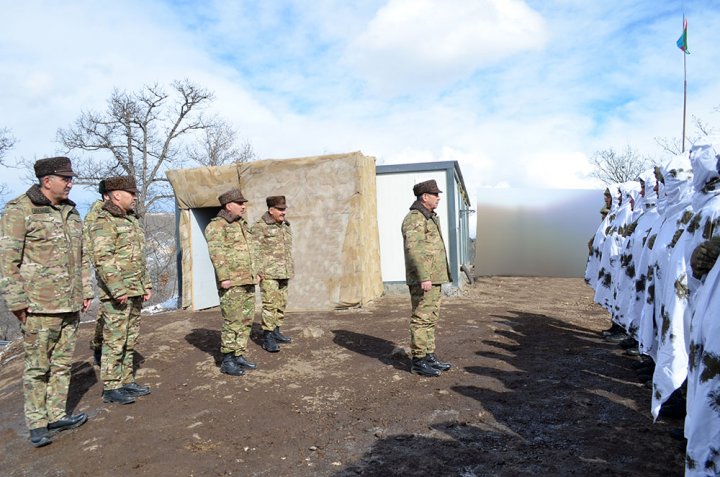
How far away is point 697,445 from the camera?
2092 mm

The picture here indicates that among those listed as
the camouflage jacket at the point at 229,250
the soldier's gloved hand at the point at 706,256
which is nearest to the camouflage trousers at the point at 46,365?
the camouflage jacket at the point at 229,250

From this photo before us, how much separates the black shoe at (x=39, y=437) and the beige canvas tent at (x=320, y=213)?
18.7 feet

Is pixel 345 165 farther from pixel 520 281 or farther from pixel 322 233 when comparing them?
pixel 520 281

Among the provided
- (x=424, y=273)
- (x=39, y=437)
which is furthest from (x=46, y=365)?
(x=424, y=273)

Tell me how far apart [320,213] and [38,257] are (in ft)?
19.1

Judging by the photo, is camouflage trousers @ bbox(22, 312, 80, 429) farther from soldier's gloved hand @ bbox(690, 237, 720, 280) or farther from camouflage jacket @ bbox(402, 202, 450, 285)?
soldier's gloved hand @ bbox(690, 237, 720, 280)

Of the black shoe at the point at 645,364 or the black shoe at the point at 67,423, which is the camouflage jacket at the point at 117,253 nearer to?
the black shoe at the point at 67,423

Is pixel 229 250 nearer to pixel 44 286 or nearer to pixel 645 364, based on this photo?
pixel 44 286

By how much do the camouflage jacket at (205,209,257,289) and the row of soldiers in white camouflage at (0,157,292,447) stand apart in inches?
5.3

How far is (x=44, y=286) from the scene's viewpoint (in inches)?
147

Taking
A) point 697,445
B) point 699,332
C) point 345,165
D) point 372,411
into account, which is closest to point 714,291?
point 699,332

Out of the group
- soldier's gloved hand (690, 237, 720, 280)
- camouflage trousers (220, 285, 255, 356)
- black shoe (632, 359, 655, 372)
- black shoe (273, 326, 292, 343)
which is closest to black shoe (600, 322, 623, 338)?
black shoe (632, 359, 655, 372)

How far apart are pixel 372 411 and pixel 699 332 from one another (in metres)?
2.61

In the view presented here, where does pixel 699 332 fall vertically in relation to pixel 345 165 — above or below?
below
